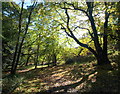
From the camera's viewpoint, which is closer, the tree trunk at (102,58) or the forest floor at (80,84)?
the forest floor at (80,84)

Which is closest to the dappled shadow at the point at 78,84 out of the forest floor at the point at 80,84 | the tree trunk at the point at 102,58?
the forest floor at the point at 80,84

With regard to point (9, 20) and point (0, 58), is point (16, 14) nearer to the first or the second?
point (9, 20)

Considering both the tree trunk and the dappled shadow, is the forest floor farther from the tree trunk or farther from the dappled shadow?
the tree trunk

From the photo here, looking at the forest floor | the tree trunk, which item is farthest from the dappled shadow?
the tree trunk

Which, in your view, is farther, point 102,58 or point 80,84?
point 102,58

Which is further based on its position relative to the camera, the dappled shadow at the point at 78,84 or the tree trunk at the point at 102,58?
the tree trunk at the point at 102,58

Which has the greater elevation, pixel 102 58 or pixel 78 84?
pixel 102 58

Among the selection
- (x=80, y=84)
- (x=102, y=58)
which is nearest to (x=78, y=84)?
(x=80, y=84)

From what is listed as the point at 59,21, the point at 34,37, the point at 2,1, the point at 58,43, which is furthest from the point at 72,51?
the point at 2,1

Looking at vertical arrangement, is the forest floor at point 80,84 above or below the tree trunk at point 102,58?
below

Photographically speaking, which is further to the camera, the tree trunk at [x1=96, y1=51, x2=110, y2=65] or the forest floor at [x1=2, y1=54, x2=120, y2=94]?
the tree trunk at [x1=96, y1=51, x2=110, y2=65]

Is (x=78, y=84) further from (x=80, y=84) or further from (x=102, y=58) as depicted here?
(x=102, y=58)

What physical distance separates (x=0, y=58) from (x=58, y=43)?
1134 cm

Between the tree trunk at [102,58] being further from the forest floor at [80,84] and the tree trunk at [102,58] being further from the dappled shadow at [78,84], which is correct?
the dappled shadow at [78,84]
